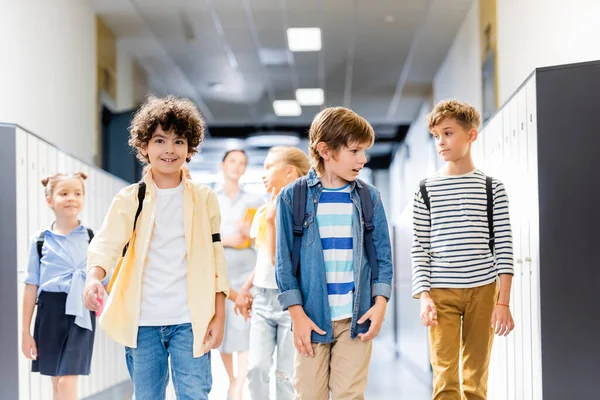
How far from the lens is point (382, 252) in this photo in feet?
7.93

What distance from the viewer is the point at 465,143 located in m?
2.93

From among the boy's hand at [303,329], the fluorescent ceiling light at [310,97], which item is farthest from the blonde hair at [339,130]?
the fluorescent ceiling light at [310,97]

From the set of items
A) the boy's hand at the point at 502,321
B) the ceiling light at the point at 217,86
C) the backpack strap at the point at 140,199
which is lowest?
the boy's hand at the point at 502,321

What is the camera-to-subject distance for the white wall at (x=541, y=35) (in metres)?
3.69

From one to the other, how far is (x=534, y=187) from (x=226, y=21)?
4.81 meters

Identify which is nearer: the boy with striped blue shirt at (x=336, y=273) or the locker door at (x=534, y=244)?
the boy with striped blue shirt at (x=336, y=273)

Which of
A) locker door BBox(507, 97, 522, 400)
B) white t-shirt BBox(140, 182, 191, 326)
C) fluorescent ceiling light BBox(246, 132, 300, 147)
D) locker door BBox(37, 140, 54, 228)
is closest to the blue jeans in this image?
white t-shirt BBox(140, 182, 191, 326)

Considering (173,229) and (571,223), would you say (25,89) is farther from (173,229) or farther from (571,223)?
(571,223)

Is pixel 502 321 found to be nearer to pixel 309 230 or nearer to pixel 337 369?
pixel 337 369

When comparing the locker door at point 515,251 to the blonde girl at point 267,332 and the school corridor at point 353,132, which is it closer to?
the school corridor at point 353,132

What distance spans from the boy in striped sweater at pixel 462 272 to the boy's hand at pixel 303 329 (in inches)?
22.1

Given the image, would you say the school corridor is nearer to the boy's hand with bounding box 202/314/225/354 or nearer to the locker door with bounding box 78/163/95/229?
the locker door with bounding box 78/163/95/229

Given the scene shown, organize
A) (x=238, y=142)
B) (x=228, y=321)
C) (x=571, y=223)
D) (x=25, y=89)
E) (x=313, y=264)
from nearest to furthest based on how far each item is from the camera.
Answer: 1. (x=313, y=264)
2. (x=571, y=223)
3. (x=228, y=321)
4. (x=25, y=89)
5. (x=238, y=142)

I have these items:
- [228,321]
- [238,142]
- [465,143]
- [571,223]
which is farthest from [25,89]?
[238,142]
